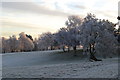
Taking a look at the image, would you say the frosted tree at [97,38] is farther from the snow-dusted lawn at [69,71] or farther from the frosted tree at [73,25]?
the frosted tree at [73,25]

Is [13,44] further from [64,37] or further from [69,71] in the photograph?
[69,71]

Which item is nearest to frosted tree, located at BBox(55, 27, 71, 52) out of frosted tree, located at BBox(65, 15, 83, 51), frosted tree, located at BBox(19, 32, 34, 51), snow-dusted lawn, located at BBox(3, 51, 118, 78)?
frosted tree, located at BBox(65, 15, 83, 51)

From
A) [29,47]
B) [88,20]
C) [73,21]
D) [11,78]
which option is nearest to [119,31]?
[88,20]

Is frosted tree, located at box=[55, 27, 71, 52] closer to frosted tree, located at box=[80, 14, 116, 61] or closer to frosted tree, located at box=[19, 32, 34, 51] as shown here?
frosted tree, located at box=[80, 14, 116, 61]

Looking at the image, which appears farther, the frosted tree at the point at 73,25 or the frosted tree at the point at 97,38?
the frosted tree at the point at 73,25

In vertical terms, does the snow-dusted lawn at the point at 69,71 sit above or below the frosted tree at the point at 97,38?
below

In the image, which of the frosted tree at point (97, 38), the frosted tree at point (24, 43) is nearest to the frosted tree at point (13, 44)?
the frosted tree at point (24, 43)

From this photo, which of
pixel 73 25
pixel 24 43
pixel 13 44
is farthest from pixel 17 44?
pixel 73 25

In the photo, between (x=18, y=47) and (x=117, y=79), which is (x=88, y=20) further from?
(x=18, y=47)

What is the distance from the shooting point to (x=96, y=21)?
38.7m

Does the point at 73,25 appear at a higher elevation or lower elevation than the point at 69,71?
higher

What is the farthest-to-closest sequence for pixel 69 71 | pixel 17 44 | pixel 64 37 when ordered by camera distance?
pixel 17 44, pixel 64 37, pixel 69 71

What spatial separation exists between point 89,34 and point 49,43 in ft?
155

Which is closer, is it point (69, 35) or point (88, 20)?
point (88, 20)
